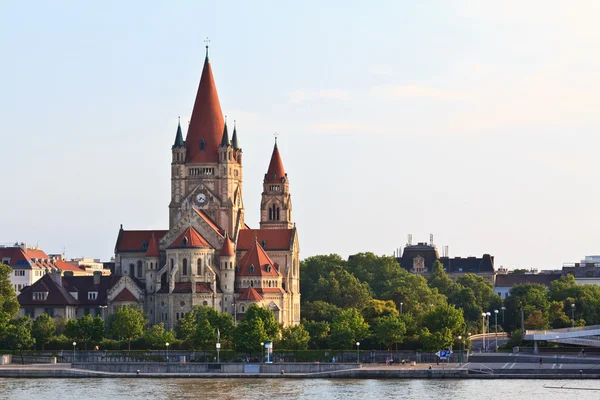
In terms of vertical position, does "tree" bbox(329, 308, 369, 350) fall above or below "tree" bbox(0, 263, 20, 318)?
below

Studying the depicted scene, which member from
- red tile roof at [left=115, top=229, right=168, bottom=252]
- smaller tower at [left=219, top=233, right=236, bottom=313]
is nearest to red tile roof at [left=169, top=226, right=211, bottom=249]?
smaller tower at [left=219, top=233, right=236, bottom=313]

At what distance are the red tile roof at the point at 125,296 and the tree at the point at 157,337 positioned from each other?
44.3ft

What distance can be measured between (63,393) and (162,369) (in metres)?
17.6

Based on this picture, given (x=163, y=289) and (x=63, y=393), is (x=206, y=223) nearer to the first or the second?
(x=163, y=289)

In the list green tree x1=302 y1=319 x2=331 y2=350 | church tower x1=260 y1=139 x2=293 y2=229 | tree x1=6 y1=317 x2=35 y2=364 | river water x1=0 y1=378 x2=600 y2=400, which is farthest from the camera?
church tower x1=260 y1=139 x2=293 y2=229

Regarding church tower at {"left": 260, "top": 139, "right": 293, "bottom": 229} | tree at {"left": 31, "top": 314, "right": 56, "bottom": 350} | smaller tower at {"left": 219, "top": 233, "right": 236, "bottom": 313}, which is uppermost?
church tower at {"left": 260, "top": 139, "right": 293, "bottom": 229}

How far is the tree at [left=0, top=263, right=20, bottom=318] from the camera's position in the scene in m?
151

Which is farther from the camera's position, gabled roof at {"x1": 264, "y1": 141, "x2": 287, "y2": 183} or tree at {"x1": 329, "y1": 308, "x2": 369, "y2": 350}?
gabled roof at {"x1": 264, "y1": 141, "x2": 287, "y2": 183}

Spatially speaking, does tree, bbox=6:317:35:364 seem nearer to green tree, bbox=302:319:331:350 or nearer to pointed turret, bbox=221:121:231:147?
green tree, bbox=302:319:331:350

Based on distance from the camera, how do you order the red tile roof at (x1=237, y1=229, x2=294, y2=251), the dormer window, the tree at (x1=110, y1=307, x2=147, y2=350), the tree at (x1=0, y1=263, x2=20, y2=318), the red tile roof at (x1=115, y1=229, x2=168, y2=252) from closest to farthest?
the tree at (x1=110, y1=307, x2=147, y2=350)
the tree at (x1=0, y1=263, x2=20, y2=318)
the dormer window
the red tile roof at (x1=237, y1=229, x2=294, y2=251)
the red tile roof at (x1=115, y1=229, x2=168, y2=252)

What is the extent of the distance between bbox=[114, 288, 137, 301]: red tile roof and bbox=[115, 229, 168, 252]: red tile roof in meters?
7.54

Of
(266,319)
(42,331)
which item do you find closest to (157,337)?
(266,319)

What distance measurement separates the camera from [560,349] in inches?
5448

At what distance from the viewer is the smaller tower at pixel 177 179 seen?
167 meters
